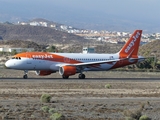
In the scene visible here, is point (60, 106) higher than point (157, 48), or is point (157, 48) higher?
point (157, 48)

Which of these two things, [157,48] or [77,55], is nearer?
[77,55]

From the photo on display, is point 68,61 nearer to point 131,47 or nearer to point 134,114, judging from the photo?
point 131,47

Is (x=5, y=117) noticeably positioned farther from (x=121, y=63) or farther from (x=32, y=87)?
(x=121, y=63)

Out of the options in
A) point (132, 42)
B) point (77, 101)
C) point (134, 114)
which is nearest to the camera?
point (134, 114)

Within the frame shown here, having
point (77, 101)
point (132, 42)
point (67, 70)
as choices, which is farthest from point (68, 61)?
point (77, 101)

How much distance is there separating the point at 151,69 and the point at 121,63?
25332 millimetres

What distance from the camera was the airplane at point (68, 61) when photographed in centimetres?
5372

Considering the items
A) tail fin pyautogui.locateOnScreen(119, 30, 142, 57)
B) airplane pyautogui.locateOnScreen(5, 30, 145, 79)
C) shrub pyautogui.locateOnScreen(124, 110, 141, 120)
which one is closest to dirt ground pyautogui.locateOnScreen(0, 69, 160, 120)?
shrub pyautogui.locateOnScreen(124, 110, 141, 120)

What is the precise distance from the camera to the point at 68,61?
5581 cm

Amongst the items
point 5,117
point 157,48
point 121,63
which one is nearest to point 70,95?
point 5,117

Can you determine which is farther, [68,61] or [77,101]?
[68,61]

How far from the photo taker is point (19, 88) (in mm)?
41062

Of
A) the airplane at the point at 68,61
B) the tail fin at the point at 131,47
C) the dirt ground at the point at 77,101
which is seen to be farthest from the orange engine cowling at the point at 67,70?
the tail fin at the point at 131,47

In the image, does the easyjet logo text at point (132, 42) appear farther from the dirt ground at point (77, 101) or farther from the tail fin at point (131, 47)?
the dirt ground at point (77, 101)
